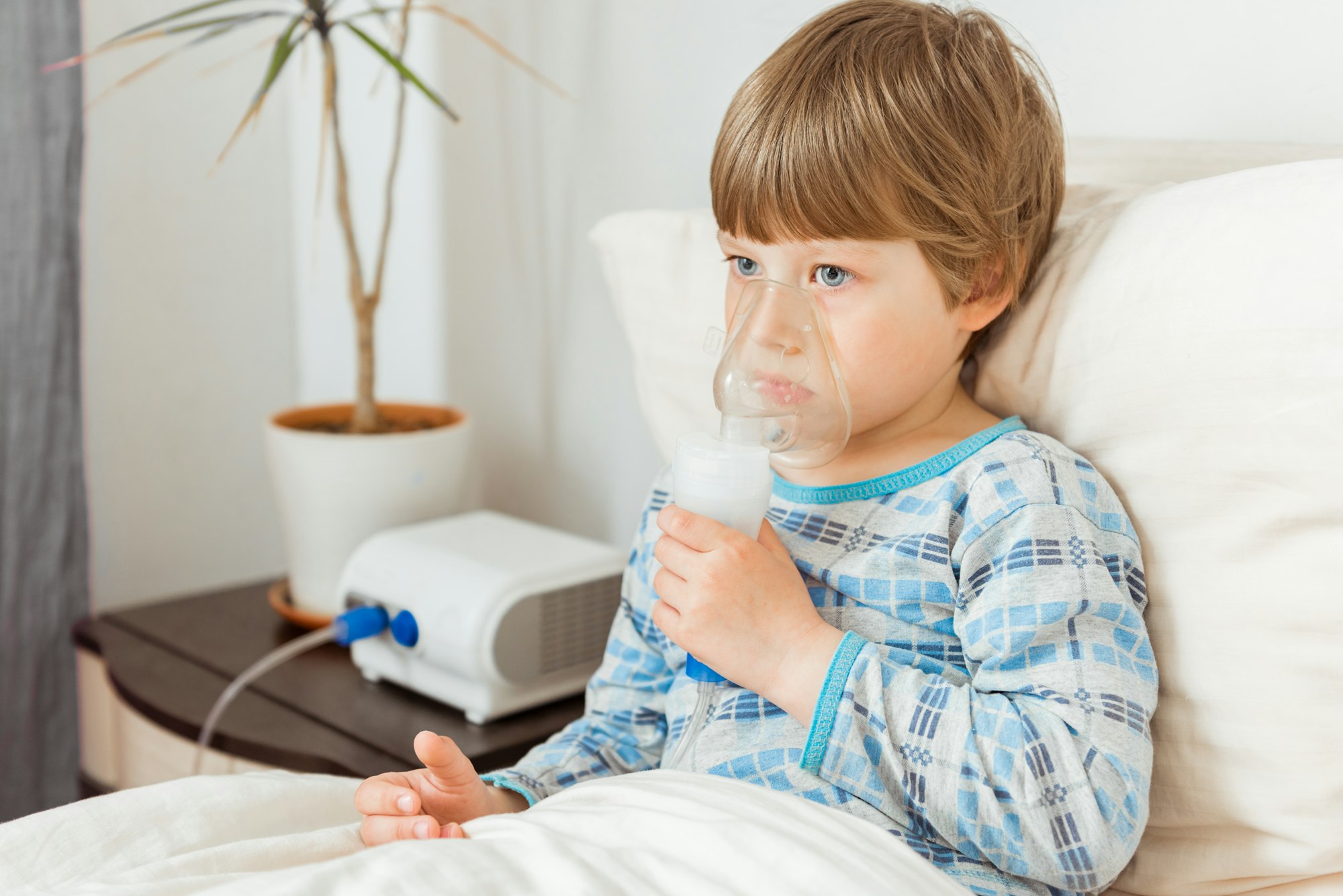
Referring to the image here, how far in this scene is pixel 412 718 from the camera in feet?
3.57

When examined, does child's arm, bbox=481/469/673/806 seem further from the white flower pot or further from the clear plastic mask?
the white flower pot

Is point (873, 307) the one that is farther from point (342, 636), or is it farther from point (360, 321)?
point (360, 321)

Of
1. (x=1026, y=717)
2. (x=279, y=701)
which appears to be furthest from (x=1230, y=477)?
(x=279, y=701)

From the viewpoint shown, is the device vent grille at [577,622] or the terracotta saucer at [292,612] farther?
the terracotta saucer at [292,612]

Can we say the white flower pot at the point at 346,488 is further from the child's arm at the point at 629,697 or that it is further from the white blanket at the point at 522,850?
the white blanket at the point at 522,850

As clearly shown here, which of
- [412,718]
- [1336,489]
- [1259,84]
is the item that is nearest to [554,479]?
[412,718]

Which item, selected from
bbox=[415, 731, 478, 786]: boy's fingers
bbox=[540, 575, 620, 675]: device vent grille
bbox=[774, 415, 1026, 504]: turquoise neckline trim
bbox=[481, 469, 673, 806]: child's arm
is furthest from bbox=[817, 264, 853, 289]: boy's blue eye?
bbox=[540, 575, 620, 675]: device vent grille

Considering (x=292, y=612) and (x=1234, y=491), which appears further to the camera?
(x=292, y=612)

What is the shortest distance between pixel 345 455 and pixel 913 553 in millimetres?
735

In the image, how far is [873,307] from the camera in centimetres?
71

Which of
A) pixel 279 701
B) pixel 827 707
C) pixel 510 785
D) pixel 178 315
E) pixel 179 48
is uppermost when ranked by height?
pixel 179 48

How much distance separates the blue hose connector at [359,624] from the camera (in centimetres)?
109

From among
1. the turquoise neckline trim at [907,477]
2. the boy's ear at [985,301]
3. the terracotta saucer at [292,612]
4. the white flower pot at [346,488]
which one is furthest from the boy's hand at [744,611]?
the terracotta saucer at [292,612]

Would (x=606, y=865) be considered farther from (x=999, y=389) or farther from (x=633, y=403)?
(x=633, y=403)
